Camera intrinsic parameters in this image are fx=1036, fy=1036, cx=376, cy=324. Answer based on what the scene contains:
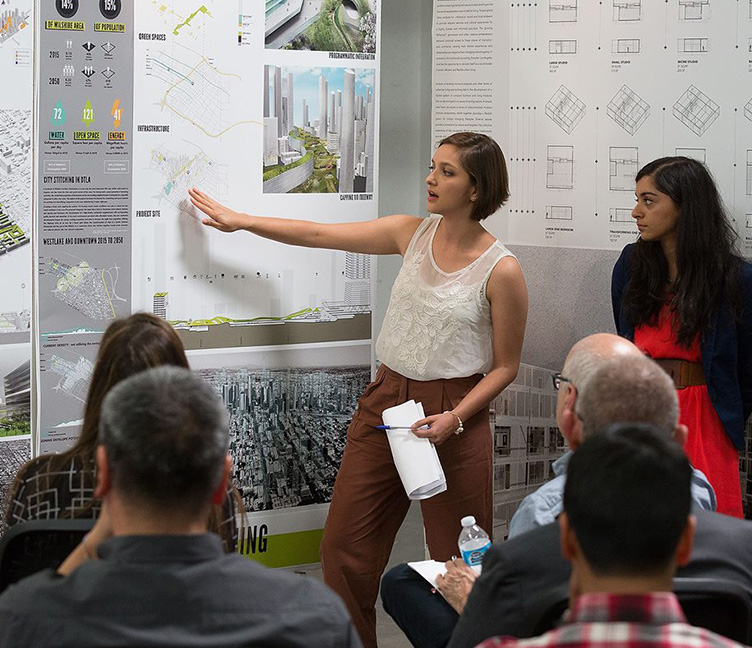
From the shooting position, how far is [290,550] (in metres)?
4.12

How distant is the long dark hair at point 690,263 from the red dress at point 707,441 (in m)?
0.06

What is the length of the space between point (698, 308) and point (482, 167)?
0.85 m

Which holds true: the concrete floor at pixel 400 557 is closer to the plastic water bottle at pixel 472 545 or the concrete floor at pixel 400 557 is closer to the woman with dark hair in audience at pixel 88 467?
the plastic water bottle at pixel 472 545

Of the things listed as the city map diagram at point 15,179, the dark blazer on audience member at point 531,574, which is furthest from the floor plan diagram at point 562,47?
the dark blazer on audience member at point 531,574

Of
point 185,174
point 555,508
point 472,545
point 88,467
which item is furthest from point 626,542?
point 185,174

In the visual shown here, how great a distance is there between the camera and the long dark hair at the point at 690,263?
3.43 m

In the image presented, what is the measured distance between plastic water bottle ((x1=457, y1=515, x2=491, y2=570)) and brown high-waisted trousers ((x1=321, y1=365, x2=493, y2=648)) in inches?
22.5

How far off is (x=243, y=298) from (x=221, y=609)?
2.49m

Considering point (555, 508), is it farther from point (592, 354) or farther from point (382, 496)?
point (382, 496)

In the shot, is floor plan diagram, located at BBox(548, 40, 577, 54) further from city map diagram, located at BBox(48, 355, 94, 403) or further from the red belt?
city map diagram, located at BBox(48, 355, 94, 403)

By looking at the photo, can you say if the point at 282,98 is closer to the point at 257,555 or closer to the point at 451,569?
the point at 257,555

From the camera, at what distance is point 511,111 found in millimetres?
4211

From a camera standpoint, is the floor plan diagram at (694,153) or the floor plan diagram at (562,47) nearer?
the floor plan diagram at (694,153)

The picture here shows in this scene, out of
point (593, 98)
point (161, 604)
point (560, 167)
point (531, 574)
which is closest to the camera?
point (161, 604)
